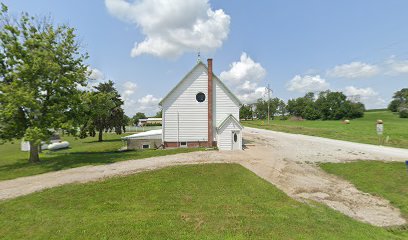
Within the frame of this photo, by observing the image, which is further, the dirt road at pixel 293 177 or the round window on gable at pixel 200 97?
the round window on gable at pixel 200 97

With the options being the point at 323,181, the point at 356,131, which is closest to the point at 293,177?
the point at 323,181

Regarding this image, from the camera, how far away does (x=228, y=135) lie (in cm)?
2500

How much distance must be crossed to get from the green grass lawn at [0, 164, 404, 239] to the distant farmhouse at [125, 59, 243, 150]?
1306cm

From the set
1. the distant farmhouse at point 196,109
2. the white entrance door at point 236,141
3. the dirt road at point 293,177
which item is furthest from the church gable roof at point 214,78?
the dirt road at point 293,177

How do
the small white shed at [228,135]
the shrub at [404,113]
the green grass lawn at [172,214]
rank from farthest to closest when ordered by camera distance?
the shrub at [404,113] → the small white shed at [228,135] → the green grass lawn at [172,214]

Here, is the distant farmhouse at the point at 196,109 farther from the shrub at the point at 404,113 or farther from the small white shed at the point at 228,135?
the shrub at the point at 404,113

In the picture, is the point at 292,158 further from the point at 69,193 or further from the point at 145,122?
the point at 145,122

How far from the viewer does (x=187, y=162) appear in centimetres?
1819

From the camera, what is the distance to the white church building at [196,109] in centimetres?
2619

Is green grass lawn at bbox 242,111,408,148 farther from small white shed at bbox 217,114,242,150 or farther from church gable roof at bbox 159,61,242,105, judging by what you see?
church gable roof at bbox 159,61,242,105

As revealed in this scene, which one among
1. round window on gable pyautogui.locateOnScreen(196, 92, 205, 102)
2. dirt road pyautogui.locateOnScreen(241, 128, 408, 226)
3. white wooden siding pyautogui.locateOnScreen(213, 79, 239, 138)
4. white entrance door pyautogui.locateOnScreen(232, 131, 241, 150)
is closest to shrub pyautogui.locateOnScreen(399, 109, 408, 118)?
dirt road pyautogui.locateOnScreen(241, 128, 408, 226)

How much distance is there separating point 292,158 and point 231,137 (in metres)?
6.52

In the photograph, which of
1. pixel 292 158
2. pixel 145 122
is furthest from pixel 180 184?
pixel 145 122

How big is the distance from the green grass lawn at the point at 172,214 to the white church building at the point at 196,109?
13063mm
